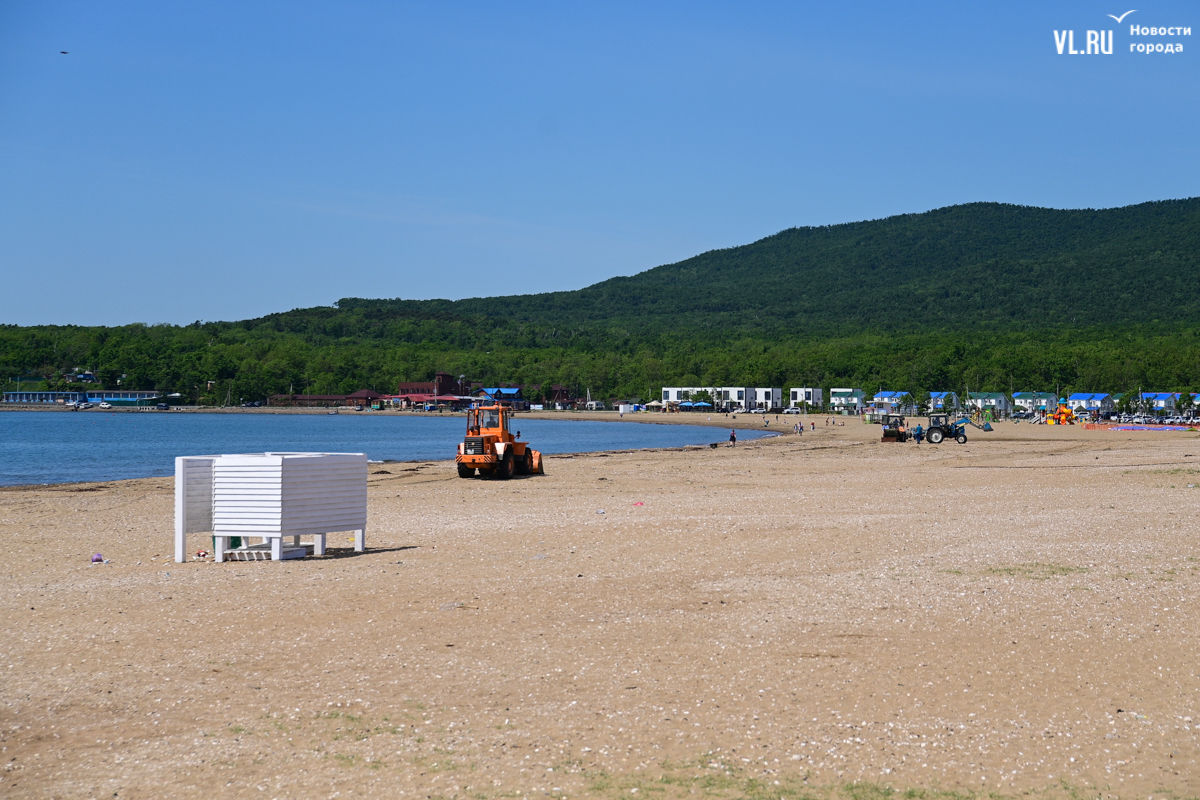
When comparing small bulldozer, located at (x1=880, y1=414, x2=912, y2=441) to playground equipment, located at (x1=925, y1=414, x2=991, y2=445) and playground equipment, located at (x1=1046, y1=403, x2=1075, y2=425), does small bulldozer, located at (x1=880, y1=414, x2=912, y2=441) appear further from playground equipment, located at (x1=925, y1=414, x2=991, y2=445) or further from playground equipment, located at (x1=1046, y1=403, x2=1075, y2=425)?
playground equipment, located at (x1=1046, y1=403, x2=1075, y2=425)

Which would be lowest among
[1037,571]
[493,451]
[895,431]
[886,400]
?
[1037,571]

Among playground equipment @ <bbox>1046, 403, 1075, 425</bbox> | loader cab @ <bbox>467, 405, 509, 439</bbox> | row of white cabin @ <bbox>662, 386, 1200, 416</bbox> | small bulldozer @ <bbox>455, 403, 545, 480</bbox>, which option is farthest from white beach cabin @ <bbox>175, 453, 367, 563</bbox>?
row of white cabin @ <bbox>662, 386, 1200, 416</bbox>

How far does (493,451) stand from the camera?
1304 inches

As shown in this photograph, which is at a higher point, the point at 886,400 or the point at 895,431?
the point at 886,400

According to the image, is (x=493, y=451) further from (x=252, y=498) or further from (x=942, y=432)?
(x=942, y=432)

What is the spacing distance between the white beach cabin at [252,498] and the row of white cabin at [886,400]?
9871 centimetres

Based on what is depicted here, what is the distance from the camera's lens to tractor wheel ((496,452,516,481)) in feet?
109

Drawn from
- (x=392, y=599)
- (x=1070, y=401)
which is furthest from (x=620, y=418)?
(x=392, y=599)

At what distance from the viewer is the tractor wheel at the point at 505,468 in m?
33.3

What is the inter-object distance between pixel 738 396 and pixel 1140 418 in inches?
2902

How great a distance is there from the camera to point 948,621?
998 cm

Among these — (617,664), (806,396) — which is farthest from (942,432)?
(806,396)

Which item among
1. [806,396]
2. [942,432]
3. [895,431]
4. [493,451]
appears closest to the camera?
[493,451]

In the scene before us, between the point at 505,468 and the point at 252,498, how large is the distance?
1929 cm
